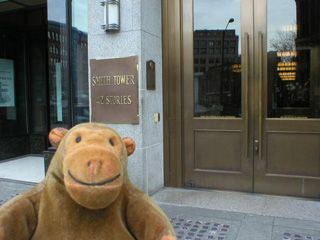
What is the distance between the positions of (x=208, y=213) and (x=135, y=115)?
5.53 ft

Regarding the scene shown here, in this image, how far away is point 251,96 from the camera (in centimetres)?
476

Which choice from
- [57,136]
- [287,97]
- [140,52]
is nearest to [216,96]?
[287,97]

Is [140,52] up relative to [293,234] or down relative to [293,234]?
up

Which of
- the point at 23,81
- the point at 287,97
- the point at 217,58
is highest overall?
the point at 217,58

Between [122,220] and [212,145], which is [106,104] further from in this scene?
[122,220]

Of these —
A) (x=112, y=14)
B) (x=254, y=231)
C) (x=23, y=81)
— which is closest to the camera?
(x=254, y=231)

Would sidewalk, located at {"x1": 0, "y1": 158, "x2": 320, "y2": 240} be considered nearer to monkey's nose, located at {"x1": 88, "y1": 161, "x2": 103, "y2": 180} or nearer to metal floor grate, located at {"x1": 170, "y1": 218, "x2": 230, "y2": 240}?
metal floor grate, located at {"x1": 170, "y1": 218, "x2": 230, "y2": 240}

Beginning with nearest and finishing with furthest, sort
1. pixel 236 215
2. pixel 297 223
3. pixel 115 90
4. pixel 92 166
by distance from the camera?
pixel 92 166, pixel 297 223, pixel 236 215, pixel 115 90

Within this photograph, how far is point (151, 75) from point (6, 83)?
4797 millimetres

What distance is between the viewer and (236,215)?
4121 mm

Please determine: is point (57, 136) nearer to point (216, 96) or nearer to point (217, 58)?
point (216, 96)

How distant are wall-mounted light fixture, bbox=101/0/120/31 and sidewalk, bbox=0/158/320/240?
102 inches

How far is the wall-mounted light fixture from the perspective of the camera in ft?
14.8

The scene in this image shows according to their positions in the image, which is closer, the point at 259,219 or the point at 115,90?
the point at 259,219
